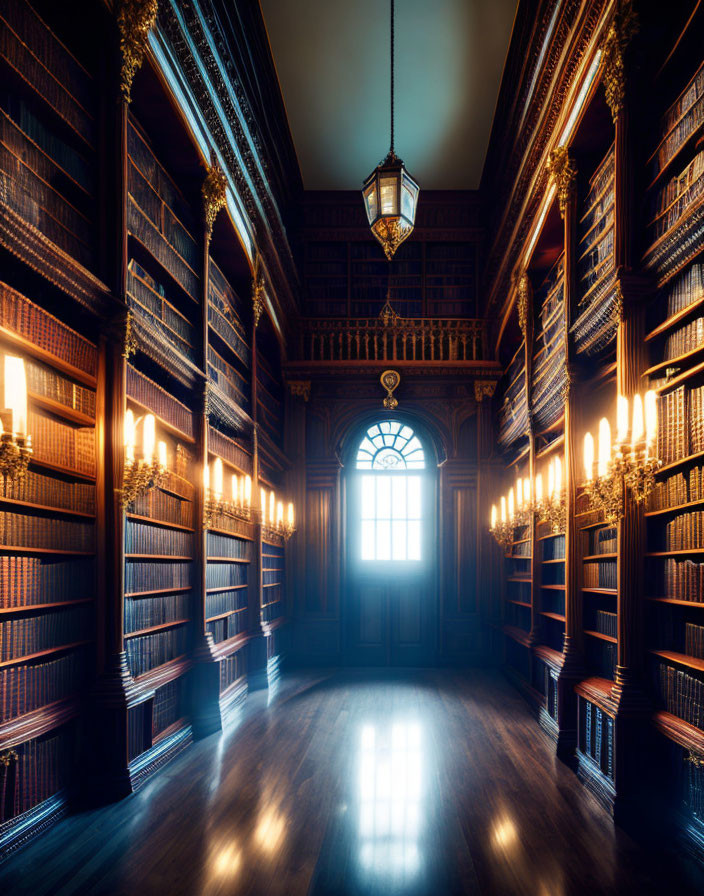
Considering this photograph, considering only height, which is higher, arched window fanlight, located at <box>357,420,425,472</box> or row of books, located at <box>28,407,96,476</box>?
arched window fanlight, located at <box>357,420,425,472</box>

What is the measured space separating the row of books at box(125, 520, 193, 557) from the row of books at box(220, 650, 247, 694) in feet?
3.71

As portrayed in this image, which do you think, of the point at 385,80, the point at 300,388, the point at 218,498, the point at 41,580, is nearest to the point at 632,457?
the point at 41,580

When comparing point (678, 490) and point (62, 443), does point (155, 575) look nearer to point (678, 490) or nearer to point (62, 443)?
point (62, 443)

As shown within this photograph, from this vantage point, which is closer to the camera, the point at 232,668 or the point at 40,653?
the point at 40,653

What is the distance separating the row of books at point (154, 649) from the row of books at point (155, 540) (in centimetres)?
53

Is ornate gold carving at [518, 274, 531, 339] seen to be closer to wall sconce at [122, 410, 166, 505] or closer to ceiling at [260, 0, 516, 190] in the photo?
ceiling at [260, 0, 516, 190]

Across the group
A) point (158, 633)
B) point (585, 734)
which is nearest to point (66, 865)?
point (158, 633)

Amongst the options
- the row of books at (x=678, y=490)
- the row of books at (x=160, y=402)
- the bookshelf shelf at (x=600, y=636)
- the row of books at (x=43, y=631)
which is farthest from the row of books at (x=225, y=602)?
the row of books at (x=678, y=490)

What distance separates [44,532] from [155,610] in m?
1.34

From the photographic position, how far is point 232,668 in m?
5.65

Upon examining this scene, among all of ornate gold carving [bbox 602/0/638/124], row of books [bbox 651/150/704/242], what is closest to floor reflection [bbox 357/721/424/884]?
row of books [bbox 651/150/704/242]

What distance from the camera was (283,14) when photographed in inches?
235

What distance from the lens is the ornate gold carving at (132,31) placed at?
11.3 ft

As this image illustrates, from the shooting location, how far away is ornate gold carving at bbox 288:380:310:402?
8.70 metres
